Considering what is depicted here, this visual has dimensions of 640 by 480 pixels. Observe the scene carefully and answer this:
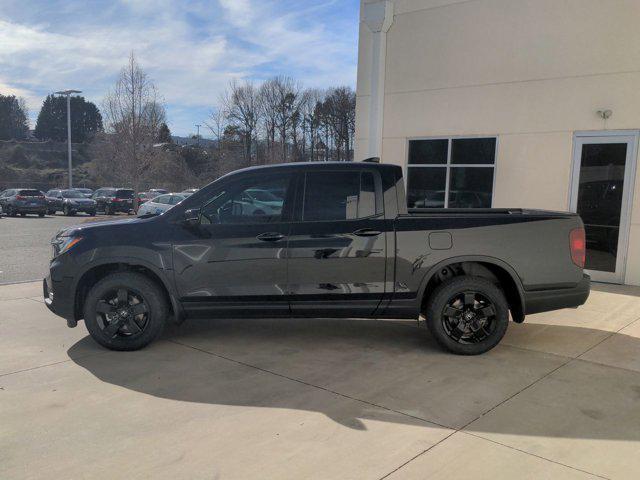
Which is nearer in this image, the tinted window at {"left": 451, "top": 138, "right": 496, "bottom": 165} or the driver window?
the driver window

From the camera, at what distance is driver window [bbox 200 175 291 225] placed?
17.5ft

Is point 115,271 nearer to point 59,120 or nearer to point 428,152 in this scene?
point 428,152

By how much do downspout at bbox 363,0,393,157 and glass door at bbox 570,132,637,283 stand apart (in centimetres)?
403

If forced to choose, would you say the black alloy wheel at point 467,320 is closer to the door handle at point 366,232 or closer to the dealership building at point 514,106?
the door handle at point 366,232

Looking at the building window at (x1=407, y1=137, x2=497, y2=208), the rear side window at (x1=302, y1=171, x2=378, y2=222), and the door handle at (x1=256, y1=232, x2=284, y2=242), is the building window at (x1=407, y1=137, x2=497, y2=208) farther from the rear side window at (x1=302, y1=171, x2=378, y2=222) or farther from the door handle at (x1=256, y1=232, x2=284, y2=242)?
the door handle at (x1=256, y1=232, x2=284, y2=242)

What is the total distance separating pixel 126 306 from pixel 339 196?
2.46 m

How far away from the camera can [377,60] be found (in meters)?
11.2

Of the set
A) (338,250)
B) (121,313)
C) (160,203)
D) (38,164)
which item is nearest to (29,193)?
(160,203)

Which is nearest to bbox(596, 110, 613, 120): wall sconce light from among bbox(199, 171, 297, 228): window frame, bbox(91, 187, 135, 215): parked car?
bbox(199, 171, 297, 228): window frame

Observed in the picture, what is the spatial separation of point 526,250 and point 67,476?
14.2 ft

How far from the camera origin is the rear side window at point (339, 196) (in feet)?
17.3

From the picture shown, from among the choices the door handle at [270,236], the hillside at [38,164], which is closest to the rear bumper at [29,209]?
the door handle at [270,236]

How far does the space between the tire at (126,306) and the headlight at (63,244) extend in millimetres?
482

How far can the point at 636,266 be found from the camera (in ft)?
28.7
